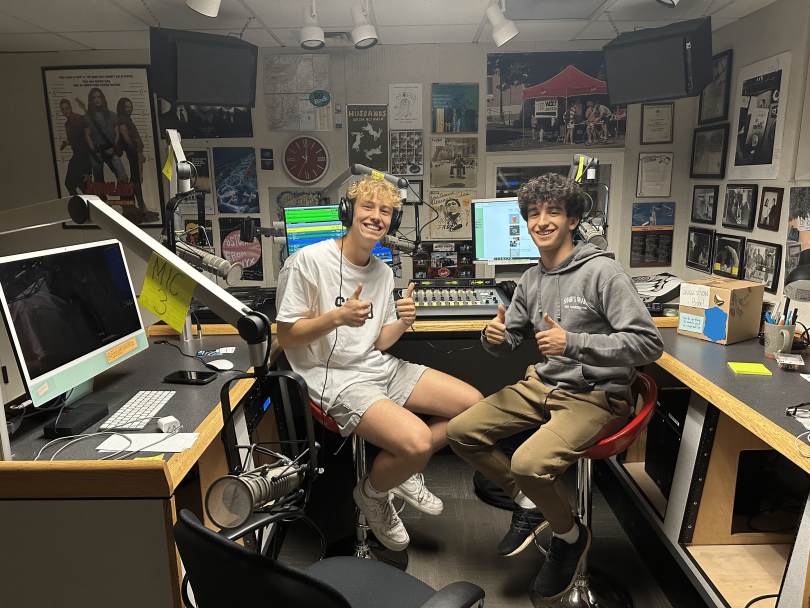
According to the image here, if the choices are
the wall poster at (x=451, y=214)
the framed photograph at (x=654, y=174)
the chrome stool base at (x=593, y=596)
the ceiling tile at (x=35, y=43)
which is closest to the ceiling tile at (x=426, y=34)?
the wall poster at (x=451, y=214)

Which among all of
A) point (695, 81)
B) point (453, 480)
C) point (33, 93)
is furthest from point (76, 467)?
point (33, 93)

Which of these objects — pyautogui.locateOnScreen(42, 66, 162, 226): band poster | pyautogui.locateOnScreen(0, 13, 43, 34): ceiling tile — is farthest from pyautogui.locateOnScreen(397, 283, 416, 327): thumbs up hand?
pyautogui.locateOnScreen(0, 13, 43, 34): ceiling tile

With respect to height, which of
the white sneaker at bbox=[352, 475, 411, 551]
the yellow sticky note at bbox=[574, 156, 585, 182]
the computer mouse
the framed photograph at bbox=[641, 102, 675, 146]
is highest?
the framed photograph at bbox=[641, 102, 675, 146]

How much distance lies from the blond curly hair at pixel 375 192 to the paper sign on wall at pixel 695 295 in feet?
3.80

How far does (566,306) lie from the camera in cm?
182

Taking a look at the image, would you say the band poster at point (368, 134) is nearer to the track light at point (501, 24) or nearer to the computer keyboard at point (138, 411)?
the track light at point (501, 24)

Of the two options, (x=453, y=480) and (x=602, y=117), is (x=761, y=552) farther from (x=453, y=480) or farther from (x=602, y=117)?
(x=602, y=117)

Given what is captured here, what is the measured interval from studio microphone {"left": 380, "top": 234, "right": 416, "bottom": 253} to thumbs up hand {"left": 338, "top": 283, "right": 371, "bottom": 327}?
1.79 ft

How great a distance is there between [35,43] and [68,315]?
2.59 metres

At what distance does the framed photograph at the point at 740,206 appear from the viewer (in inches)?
109

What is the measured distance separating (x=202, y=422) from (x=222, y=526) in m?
0.68

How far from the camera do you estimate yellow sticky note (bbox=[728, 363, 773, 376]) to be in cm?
176

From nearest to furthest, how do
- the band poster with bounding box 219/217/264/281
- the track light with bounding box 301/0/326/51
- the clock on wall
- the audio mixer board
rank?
the audio mixer board → the track light with bounding box 301/0/326/51 → the clock on wall → the band poster with bounding box 219/217/264/281

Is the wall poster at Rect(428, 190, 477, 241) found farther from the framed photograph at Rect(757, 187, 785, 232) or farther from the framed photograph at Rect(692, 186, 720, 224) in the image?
the framed photograph at Rect(757, 187, 785, 232)
